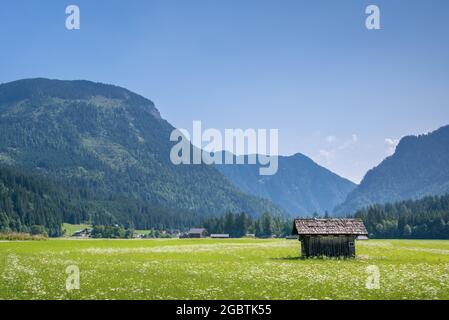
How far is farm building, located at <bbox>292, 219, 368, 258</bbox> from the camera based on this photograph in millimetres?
65500

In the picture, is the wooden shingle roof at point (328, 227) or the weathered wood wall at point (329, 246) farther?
the wooden shingle roof at point (328, 227)

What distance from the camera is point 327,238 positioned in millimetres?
65938

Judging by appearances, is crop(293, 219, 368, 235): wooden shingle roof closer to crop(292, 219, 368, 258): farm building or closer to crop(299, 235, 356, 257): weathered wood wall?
crop(292, 219, 368, 258): farm building

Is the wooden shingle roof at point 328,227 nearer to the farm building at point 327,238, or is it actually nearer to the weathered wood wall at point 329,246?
the farm building at point 327,238

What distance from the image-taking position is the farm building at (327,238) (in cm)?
6550

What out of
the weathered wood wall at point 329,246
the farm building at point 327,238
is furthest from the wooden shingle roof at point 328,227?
the weathered wood wall at point 329,246

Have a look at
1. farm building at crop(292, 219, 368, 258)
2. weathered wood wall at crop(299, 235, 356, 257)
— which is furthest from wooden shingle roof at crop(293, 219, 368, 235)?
weathered wood wall at crop(299, 235, 356, 257)

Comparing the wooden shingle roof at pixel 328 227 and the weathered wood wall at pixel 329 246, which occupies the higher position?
the wooden shingle roof at pixel 328 227

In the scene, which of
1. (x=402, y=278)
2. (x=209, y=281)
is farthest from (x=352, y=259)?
(x=209, y=281)

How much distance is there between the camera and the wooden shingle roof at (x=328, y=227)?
65.6m

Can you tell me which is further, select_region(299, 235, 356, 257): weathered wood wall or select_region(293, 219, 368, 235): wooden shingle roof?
select_region(293, 219, 368, 235): wooden shingle roof

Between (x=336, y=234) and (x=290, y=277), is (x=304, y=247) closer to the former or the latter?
(x=336, y=234)

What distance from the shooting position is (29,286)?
3375 centimetres
